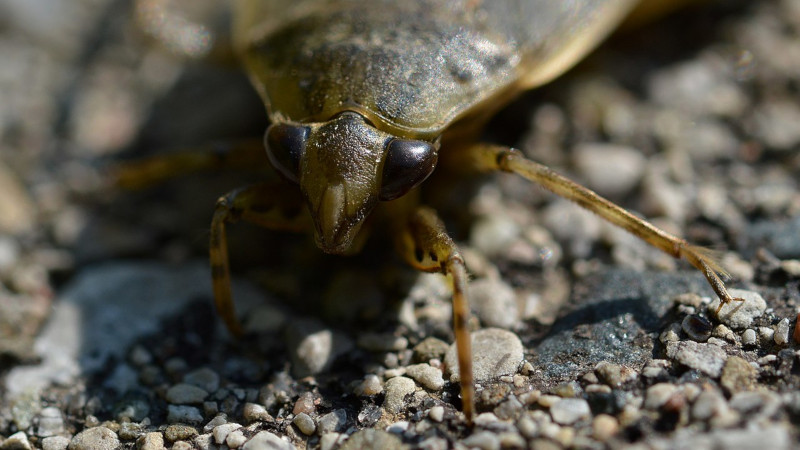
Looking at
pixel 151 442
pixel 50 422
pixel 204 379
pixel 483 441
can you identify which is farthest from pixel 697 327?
pixel 50 422

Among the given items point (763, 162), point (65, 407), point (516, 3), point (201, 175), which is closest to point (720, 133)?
point (763, 162)

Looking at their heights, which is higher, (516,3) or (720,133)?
(516,3)

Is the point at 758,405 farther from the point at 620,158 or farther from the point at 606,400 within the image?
the point at 620,158

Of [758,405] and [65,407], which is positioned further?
[65,407]

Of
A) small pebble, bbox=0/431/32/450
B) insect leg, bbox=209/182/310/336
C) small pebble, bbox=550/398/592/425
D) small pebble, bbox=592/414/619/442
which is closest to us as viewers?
small pebble, bbox=592/414/619/442

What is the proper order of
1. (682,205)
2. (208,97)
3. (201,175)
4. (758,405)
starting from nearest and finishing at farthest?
(758,405)
(682,205)
(201,175)
(208,97)

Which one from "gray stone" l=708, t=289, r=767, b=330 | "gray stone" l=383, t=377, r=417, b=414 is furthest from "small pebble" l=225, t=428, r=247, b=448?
"gray stone" l=708, t=289, r=767, b=330

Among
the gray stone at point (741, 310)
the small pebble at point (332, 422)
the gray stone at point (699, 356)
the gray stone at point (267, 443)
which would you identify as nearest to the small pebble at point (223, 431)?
the gray stone at point (267, 443)

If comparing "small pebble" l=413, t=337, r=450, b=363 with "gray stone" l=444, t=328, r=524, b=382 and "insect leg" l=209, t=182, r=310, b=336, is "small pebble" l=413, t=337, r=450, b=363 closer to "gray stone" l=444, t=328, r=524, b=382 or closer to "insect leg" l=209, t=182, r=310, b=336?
"gray stone" l=444, t=328, r=524, b=382
